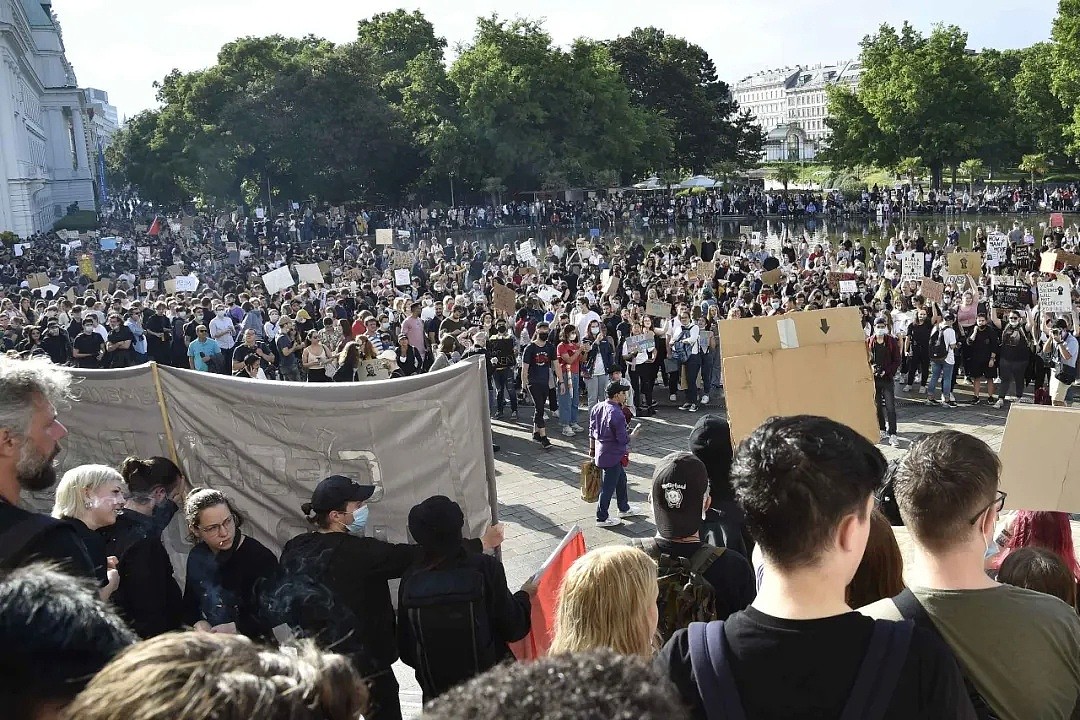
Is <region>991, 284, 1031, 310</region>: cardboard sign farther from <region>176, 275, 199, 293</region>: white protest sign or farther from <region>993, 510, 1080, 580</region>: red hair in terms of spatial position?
<region>176, 275, 199, 293</region>: white protest sign

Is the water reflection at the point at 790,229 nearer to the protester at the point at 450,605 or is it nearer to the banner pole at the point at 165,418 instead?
the banner pole at the point at 165,418

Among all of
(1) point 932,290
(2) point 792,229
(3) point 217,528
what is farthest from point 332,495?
(2) point 792,229

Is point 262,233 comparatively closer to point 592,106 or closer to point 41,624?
point 592,106

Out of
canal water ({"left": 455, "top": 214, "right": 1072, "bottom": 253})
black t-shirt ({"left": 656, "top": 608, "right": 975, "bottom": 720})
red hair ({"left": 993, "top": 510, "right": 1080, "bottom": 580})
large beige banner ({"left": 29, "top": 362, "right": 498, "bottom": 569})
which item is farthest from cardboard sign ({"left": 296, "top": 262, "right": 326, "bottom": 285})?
canal water ({"left": 455, "top": 214, "right": 1072, "bottom": 253})

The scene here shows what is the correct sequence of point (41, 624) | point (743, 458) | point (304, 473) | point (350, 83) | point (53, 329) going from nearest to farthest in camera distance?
1. point (41, 624)
2. point (743, 458)
3. point (304, 473)
4. point (53, 329)
5. point (350, 83)

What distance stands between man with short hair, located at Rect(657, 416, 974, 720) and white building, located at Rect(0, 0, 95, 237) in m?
57.4

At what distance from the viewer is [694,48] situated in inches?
2685

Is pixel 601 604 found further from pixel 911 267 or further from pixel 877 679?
pixel 911 267

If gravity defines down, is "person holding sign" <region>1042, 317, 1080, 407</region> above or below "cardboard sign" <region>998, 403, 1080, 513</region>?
below

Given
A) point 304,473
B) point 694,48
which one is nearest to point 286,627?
point 304,473

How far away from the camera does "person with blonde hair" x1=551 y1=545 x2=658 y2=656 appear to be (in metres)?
3.10

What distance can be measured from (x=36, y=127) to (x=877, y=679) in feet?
281

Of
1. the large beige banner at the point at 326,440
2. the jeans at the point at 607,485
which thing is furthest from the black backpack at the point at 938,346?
the large beige banner at the point at 326,440

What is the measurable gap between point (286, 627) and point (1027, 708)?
3090 mm
